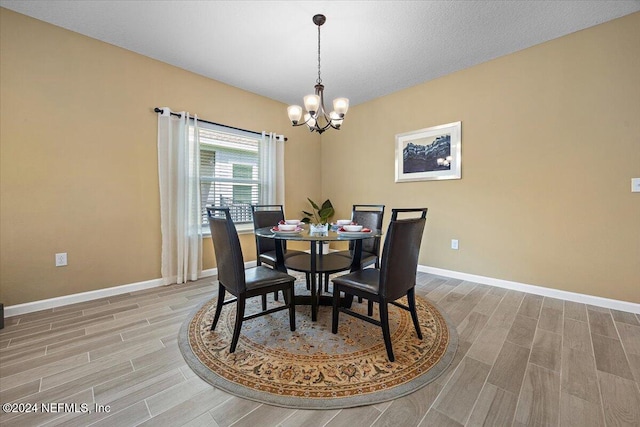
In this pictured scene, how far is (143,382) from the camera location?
4.64 ft

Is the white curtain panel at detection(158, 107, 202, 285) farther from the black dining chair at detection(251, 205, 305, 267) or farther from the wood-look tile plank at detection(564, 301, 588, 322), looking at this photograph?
the wood-look tile plank at detection(564, 301, 588, 322)

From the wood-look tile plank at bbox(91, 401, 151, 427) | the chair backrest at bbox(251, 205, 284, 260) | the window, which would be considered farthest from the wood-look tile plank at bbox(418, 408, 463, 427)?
the window

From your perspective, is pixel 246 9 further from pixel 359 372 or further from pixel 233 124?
pixel 359 372

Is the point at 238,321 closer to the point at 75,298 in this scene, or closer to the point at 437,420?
the point at 437,420

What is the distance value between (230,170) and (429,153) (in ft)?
9.27

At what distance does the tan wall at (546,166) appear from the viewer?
2305mm

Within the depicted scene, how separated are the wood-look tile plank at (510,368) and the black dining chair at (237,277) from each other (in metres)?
1.33

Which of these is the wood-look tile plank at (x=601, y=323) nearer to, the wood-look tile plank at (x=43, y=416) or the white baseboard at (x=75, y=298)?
the wood-look tile plank at (x=43, y=416)

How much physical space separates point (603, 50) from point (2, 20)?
211 inches

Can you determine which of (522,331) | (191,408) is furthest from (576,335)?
(191,408)

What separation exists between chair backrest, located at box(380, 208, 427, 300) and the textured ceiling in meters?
1.90

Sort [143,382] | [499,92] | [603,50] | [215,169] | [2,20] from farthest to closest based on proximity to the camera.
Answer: [215,169], [499,92], [603,50], [2,20], [143,382]

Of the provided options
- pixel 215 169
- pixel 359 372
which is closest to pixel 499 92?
pixel 359 372

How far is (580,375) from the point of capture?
146cm
